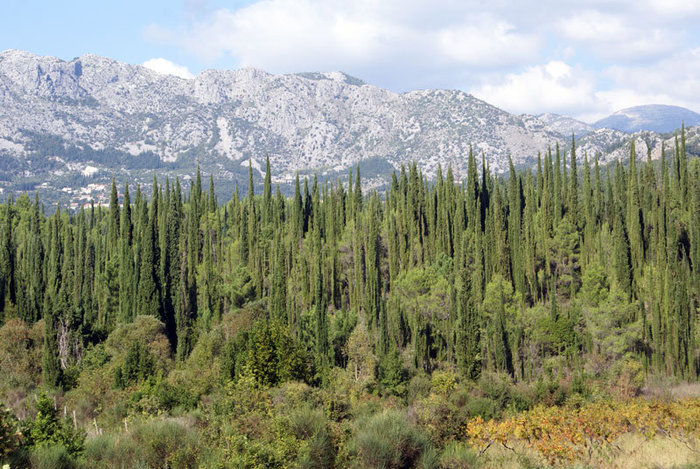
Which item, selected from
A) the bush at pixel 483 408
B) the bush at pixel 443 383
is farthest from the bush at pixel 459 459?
the bush at pixel 443 383

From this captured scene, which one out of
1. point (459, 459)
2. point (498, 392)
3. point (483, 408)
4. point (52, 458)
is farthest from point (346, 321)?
point (52, 458)

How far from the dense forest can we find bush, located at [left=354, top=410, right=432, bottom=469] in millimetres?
63

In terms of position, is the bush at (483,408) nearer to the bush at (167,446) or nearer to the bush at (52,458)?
the bush at (167,446)

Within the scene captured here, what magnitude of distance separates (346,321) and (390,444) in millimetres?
41186

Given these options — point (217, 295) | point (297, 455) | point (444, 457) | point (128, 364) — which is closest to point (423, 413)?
point (444, 457)

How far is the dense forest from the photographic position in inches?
752

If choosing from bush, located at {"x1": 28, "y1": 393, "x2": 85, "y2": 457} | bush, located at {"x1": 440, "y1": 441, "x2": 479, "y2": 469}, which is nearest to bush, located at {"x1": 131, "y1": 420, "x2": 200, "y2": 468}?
bush, located at {"x1": 28, "y1": 393, "x2": 85, "y2": 457}

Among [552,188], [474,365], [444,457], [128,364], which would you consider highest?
[552,188]

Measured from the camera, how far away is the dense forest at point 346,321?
752 inches

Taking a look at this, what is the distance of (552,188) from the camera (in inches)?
2886

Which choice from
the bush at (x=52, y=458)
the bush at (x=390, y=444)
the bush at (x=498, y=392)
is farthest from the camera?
the bush at (x=498, y=392)

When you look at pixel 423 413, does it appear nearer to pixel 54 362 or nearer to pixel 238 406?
pixel 238 406

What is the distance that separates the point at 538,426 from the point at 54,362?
141ft

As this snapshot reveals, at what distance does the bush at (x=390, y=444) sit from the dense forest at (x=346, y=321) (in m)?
0.06
